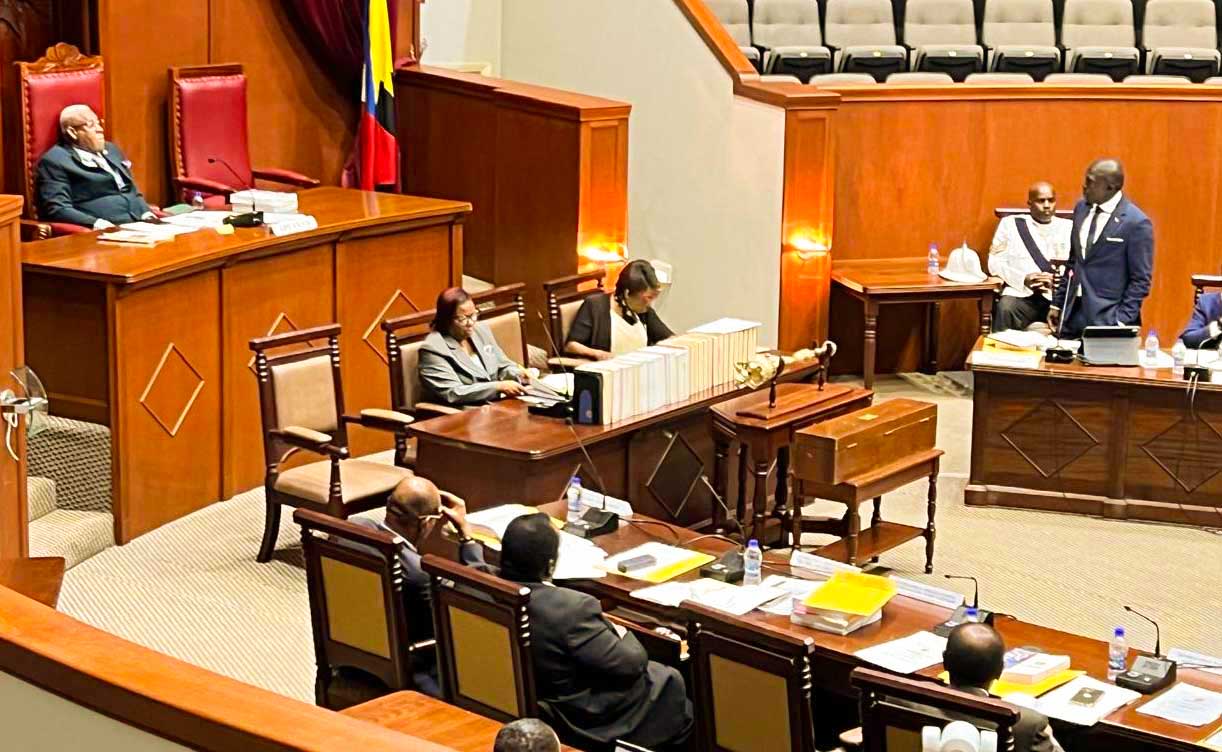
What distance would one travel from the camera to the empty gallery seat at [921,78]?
1066 centimetres

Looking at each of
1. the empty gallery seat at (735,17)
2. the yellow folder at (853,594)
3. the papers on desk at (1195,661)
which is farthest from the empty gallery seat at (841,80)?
the papers on desk at (1195,661)

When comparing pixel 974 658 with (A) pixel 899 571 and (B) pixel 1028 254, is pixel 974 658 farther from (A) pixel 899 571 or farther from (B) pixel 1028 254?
(B) pixel 1028 254

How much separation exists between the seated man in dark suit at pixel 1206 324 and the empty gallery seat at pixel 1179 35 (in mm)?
3425

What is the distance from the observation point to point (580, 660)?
4.48 m

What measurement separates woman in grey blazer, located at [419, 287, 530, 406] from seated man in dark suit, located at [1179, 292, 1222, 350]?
3.09m

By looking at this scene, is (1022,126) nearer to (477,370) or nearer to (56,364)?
(477,370)

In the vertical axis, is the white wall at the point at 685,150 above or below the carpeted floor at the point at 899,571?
above

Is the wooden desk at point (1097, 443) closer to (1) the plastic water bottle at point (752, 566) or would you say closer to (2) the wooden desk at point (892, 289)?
(2) the wooden desk at point (892, 289)

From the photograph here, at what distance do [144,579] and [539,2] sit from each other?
16.6 feet

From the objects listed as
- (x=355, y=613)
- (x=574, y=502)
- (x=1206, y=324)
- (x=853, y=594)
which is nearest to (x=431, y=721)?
(x=355, y=613)

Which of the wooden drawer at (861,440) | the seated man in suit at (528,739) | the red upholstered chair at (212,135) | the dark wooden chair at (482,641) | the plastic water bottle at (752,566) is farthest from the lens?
the red upholstered chair at (212,135)

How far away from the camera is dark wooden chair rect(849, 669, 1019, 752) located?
3803 mm

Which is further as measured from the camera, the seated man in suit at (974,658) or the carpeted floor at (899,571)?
the carpeted floor at (899,571)

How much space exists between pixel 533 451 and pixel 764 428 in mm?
1025
